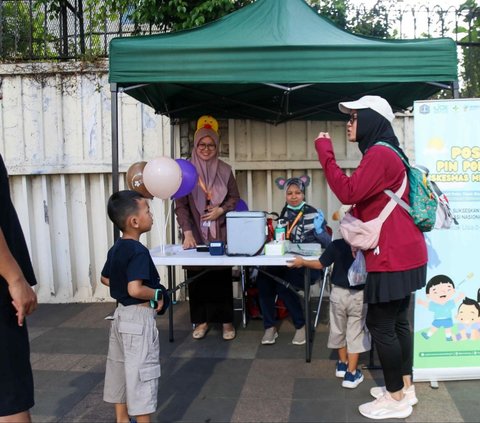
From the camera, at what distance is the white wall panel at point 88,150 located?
5957 millimetres

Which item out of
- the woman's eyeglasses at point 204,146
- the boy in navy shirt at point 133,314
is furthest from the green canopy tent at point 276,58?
the boy in navy shirt at point 133,314

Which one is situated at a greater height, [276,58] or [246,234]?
[276,58]

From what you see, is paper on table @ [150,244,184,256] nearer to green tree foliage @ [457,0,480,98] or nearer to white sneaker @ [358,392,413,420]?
white sneaker @ [358,392,413,420]

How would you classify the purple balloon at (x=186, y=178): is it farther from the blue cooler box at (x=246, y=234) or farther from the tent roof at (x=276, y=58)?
the tent roof at (x=276, y=58)

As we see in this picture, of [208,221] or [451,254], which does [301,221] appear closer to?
[208,221]

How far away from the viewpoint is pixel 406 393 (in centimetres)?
322

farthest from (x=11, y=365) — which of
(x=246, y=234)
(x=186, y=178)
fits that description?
(x=186, y=178)

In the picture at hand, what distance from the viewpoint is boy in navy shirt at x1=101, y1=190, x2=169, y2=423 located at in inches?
106

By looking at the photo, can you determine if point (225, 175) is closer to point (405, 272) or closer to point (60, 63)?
point (405, 272)

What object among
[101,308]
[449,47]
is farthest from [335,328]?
[101,308]

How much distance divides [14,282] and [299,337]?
3.11 meters

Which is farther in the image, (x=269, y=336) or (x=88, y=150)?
(x=88, y=150)

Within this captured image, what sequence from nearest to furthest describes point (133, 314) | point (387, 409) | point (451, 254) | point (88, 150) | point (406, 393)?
point (133, 314) < point (387, 409) < point (406, 393) < point (451, 254) < point (88, 150)

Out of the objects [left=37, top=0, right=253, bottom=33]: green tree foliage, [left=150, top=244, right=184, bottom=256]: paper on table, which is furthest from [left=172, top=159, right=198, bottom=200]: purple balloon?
[left=37, top=0, right=253, bottom=33]: green tree foliage
